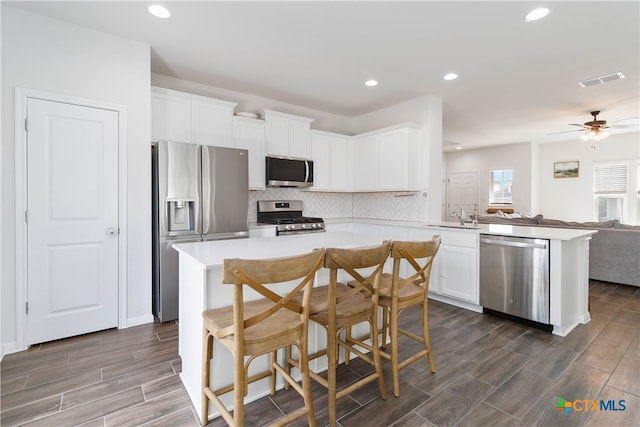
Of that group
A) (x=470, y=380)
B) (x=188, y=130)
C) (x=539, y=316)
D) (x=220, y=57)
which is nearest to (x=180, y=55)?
(x=220, y=57)

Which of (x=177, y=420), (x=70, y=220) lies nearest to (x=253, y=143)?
(x=70, y=220)

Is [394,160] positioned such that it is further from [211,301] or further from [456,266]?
[211,301]

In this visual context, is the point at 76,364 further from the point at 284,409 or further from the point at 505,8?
the point at 505,8

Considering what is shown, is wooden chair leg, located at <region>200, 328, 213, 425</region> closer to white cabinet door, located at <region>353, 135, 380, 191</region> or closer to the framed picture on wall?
white cabinet door, located at <region>353, 135, 380, 191</region>

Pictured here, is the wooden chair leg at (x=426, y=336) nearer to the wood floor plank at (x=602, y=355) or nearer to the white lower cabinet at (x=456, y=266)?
the wood floor plank at (x=602, y=355)

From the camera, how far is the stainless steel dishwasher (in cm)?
300

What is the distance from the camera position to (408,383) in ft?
6.91

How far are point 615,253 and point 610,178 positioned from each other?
4061mm

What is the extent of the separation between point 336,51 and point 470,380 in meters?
3.16

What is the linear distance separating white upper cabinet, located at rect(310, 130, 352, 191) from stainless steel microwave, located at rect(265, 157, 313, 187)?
0.32 meters

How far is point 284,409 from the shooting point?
6.06ft

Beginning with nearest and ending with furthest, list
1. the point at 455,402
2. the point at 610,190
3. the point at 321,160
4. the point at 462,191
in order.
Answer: the point at 455,402, the point at 321,160, the point at 610,190, the point at 462,191

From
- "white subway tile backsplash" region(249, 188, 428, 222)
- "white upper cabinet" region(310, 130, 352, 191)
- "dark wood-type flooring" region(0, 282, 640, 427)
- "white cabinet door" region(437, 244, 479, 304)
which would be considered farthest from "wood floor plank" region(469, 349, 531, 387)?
"white upper cabinet" region(310, 130, 352, 191)

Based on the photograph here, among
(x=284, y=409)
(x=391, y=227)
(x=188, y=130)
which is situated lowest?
(x=284, y=409)
